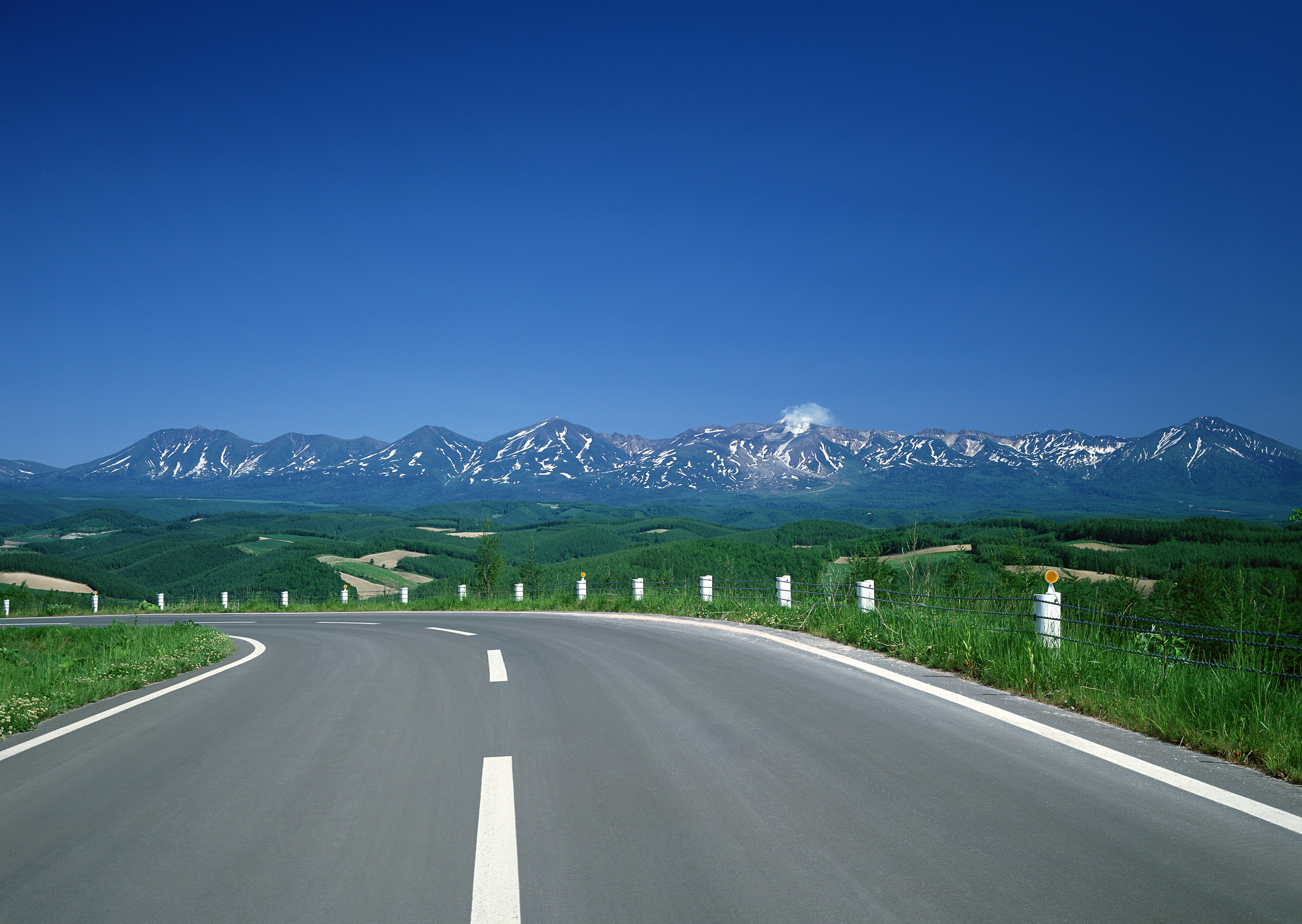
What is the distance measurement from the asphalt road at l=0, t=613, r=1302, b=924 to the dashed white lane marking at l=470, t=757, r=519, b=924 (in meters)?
0.01

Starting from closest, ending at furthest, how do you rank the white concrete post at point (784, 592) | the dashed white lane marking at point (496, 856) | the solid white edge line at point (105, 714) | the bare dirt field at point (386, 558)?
the dashed white lane marking at point (496, 856)
the solid white edge line at point (105, 714)
the white concrete post at point (784, 592)
the bare dirt field at point (386, 558)

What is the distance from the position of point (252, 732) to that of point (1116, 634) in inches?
319

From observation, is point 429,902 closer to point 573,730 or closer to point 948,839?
point 948,839

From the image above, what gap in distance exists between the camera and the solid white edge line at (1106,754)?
3459 millimetres

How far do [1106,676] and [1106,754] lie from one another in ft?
5.77

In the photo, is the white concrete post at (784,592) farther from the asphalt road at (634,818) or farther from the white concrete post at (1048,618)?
the asphalt road at (634,818)

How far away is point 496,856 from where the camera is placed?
10.5ft

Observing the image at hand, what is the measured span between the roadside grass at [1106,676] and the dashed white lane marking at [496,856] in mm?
4083

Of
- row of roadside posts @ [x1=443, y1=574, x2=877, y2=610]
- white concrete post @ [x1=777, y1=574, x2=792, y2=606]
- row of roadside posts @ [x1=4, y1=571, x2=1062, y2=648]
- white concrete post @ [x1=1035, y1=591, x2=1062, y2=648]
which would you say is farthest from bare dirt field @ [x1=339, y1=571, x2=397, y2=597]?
white concrete post @ [x1=1035, y1=591, x2=1062, y2=648]

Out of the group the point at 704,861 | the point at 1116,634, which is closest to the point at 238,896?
the point at 704,861

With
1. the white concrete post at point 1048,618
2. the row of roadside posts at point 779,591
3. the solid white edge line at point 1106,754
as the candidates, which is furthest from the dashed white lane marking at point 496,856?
the row of roadside posts at point 779,591

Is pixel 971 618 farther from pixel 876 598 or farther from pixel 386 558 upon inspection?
pixel 386 558

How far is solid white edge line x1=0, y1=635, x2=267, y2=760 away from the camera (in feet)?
17.9

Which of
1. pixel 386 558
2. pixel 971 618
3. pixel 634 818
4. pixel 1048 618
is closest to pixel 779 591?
pixel 971 618
